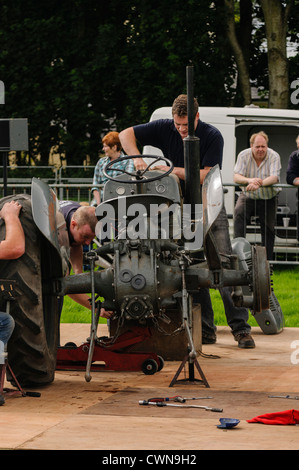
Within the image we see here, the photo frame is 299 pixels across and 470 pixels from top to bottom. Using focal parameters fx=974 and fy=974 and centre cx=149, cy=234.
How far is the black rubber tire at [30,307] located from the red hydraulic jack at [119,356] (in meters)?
0.48

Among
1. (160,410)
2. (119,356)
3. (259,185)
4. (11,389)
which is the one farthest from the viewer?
(259,185)

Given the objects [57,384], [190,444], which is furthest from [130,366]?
[190,444]

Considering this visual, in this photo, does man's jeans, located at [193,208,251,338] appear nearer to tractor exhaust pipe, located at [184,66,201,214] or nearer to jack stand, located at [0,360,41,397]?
tractor exhaust pipe, located at [184,66,201,214]

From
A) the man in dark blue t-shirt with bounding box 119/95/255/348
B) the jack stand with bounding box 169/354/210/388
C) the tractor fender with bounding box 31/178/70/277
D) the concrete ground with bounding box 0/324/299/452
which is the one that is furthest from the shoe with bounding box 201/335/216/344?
the tractor fender with bounding box 31/178/70/277

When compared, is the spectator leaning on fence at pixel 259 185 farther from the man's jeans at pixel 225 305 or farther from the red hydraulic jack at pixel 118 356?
the red hydraulic jack at pixel 118 356

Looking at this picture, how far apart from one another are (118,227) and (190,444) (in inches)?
73.8

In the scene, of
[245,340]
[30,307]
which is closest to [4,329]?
[30,307]

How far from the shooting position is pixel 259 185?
11.5 metres

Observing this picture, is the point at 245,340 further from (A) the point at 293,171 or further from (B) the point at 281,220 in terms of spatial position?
(B) the point at 281,220

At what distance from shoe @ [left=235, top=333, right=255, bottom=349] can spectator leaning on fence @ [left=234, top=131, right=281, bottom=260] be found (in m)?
4.56

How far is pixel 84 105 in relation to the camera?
87.8 feet

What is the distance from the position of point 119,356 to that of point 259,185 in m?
5.81

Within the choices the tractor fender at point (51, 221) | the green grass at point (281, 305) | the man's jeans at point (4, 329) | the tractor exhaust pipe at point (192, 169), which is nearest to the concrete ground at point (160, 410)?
the man's jeans at point (4, 329)
